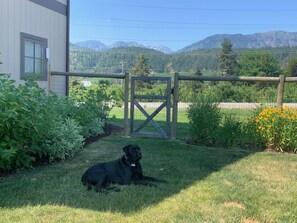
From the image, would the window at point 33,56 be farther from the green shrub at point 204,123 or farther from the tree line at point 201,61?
the tree line at point 201,61

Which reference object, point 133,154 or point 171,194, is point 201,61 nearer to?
point 133,154

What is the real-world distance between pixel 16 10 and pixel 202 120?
15.0 ft

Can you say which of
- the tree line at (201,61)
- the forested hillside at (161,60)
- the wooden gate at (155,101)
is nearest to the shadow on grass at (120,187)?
the wooden gate at (155,101)

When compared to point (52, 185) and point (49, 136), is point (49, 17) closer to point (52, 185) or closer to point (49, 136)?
point (49, 136)

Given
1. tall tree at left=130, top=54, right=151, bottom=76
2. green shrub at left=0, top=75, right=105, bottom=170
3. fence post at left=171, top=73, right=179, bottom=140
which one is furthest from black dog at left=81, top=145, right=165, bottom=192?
tall tree at left=130, top=54, right=151, bottom=76

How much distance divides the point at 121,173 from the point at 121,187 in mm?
211

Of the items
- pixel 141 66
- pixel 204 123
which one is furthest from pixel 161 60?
A: pixel 204 123

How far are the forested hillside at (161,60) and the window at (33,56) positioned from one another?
4421 centimetres

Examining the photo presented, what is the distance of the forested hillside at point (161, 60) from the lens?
62.4 m

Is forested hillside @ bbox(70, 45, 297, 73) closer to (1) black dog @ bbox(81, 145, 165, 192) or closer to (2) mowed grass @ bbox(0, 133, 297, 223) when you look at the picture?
(2) mowed grass @ bbox(0, 133, 297, 223)

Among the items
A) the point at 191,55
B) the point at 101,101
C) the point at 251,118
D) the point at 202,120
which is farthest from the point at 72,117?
the point at 191,55

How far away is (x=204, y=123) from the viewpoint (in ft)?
24.4

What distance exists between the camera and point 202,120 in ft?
24.4

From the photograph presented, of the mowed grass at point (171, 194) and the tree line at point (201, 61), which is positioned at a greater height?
the tree line at point (201, 61)
